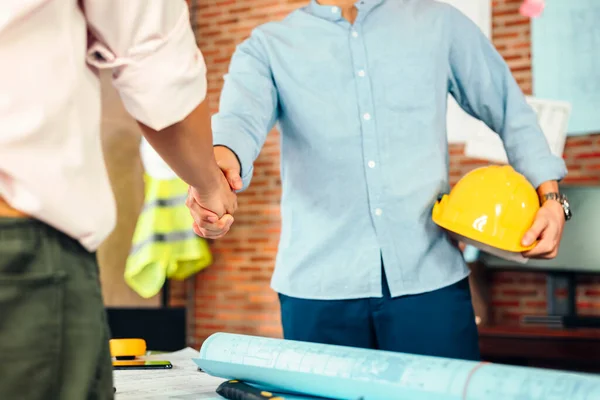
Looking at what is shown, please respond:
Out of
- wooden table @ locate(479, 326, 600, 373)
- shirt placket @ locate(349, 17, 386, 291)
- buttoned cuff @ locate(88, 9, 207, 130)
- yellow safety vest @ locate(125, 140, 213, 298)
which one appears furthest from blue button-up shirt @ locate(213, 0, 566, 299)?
yellow safety vest @ locate(125, 140, 213, 298)

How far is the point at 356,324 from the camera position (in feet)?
4.80

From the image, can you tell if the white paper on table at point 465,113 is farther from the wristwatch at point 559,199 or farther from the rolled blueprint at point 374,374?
the rolled blueprint at point 374,374

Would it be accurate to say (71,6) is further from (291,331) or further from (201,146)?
(291,331)

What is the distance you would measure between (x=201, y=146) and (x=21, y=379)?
0.33 metres

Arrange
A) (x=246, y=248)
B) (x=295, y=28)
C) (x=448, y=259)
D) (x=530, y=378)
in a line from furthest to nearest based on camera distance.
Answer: (x=246, y=248) < (x=295, y=28) < (x=448, y=259) < (x=530, y=378)

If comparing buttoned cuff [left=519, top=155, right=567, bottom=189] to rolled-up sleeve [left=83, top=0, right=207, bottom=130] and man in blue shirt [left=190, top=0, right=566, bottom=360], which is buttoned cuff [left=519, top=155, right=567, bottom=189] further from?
rolled-up sleeve [left=83, top=0, right=207, bottom=130]

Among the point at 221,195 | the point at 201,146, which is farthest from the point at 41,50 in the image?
the point at 221,195

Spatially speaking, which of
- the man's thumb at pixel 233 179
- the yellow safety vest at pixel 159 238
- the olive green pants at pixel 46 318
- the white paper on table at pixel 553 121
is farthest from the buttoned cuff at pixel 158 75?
the yellow safety vest at pixel 159 238

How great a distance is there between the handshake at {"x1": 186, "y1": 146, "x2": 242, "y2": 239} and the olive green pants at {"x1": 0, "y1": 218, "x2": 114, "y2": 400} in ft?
1.01

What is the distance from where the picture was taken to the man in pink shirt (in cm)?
60

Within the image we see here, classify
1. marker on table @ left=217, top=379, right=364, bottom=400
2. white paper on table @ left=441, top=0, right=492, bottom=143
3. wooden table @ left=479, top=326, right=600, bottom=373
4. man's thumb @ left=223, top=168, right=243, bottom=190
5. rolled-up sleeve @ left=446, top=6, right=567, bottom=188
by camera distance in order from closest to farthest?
1. marker on table @ left=217, top=379, right=364, bottom=400
2. man's thumb @ left=223, top=168, right=243, bottom=190
3. rolled-up sleeve @ left=446, top=6, right=567, bottom=188
4. wooden table @ left=479, top=326, right=600, bottom=373
5. white paper on table @ left=441, top=0, right=492, bottom=143

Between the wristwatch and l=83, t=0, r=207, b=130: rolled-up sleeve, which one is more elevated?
l=83, t=0, r=207, b=130: rolled-up sleeve

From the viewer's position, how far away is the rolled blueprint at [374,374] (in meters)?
0.76

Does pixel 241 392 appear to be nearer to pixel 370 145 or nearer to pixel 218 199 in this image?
pixel 218 199
